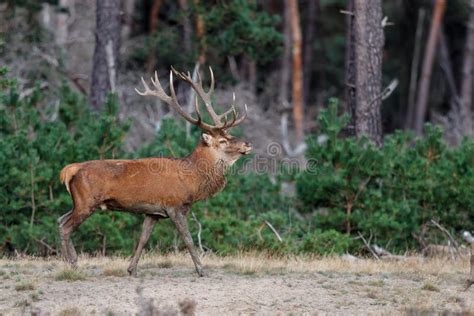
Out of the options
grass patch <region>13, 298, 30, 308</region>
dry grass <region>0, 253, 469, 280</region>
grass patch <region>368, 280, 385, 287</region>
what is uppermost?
grass patch <region>13, 298, 30, 308</region>

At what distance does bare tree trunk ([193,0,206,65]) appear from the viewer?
Result: 23656 mm

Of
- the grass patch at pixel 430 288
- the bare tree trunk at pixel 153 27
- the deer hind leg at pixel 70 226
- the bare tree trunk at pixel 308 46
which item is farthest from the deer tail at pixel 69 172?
the bare tree trunk at pixel 308 46

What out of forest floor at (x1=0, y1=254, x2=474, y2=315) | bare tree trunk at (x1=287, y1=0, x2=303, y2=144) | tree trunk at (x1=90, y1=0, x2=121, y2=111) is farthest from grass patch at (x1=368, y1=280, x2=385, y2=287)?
bare tree trunk at (x1=287, y1=0, x2=303, y2=144)

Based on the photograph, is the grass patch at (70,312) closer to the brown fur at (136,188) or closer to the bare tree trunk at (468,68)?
the brown fur at (136,188)

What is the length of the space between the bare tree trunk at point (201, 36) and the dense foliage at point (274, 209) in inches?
270

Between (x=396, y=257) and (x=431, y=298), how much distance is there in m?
4.40

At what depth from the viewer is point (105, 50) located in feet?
68.2

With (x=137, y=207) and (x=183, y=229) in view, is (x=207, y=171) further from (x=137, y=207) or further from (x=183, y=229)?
(x=137, y=207)

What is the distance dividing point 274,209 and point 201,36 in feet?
25.0

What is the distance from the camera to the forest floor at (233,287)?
10.1 metres

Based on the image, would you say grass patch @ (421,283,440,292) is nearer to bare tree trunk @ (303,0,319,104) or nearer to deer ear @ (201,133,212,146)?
deer ear @ (201,133,212,146)

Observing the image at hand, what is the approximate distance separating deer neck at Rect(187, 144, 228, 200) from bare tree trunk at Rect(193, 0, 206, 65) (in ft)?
38.4

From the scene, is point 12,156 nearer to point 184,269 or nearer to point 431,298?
point 184,269

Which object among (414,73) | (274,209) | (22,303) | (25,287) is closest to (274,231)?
(274,209)
